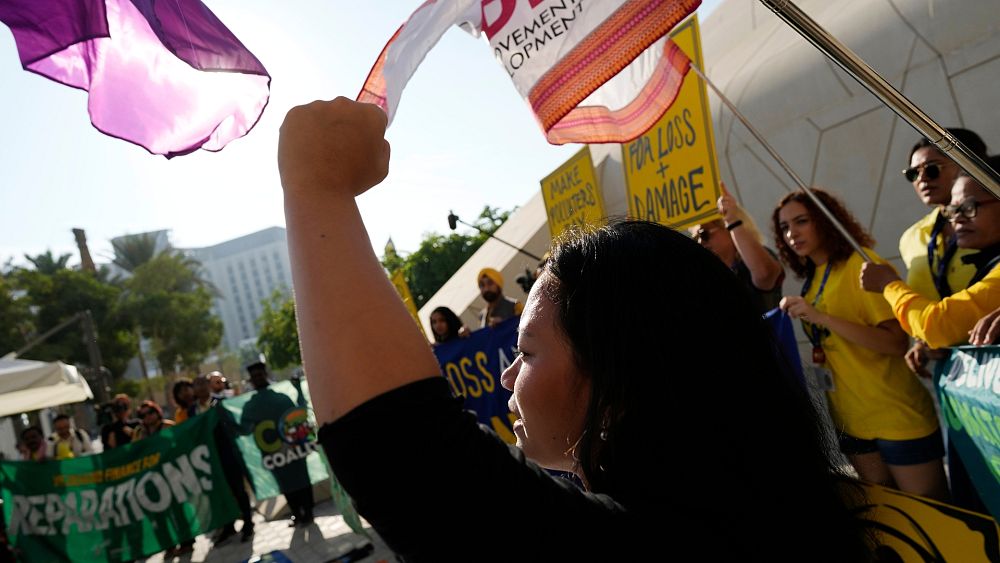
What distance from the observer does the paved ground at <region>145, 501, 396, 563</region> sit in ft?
17.6

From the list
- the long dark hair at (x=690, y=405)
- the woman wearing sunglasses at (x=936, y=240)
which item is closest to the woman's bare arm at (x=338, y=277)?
the long dark hair at (x=690, y=405)

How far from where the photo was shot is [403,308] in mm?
643

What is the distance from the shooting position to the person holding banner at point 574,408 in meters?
0.58

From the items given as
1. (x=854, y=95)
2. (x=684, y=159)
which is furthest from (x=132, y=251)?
(x=684, y=159)

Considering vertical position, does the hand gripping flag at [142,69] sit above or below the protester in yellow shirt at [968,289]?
above

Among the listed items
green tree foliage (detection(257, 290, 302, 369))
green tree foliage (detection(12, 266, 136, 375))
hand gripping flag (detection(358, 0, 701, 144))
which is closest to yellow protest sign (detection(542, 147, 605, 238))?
hand gripping flag (detection(358, 0, 701, 144))

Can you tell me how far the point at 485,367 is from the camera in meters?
5.57

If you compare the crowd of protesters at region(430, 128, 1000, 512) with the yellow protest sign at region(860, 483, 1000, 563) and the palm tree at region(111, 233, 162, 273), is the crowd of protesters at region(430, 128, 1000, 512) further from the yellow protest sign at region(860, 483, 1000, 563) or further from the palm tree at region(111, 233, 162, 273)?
the palm tree at region(111, 233, 162, 273)

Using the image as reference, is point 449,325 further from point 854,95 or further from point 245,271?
point 245,271

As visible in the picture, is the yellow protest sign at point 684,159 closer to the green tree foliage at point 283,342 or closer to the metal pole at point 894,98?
the metal pole at point 894,98

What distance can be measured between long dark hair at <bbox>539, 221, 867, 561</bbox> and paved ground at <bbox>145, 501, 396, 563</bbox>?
449 cm

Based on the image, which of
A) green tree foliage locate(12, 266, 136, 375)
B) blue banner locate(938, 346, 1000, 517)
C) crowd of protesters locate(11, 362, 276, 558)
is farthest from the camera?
green tree foliage locate(12, 266, 136, 375)

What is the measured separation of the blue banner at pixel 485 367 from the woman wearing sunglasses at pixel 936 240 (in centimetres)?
304

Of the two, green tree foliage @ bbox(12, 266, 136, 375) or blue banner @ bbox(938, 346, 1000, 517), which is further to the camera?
green tree foliage @ bbox(12, 266, 136, 375)
